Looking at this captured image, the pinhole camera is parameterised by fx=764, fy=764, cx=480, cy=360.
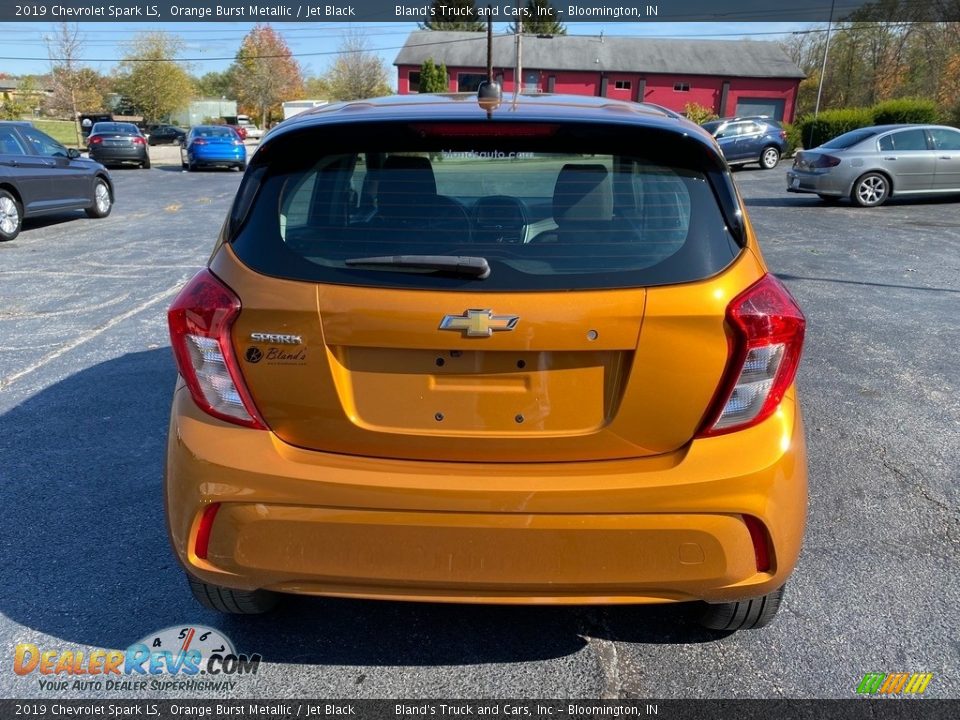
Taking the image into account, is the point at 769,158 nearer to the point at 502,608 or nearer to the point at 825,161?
the point at 825,161

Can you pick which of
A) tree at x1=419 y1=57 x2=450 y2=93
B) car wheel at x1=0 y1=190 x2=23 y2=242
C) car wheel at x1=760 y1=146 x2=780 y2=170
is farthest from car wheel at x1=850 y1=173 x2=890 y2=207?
tree at x1=419 y1=57 x2=450 y2=93

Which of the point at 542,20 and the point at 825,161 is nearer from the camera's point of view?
the point at 825,161

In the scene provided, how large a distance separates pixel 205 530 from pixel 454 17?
3067 inches

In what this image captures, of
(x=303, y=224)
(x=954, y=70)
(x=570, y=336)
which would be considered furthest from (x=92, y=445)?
(x=954, y=70)

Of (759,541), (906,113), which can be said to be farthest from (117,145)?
(906,113)

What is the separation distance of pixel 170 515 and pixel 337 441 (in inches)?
23.4

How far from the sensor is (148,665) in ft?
8.44

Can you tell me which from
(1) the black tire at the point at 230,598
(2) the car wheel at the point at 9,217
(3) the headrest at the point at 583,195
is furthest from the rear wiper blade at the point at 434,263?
(2) the car wheel at the point at 9,217

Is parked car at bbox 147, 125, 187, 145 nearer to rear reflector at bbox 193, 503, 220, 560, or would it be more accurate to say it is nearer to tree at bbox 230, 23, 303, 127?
tree at bbox 230, 23, 303, 127

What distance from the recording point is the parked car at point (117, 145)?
2609 cm

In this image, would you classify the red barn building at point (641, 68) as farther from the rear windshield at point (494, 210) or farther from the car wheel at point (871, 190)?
the rear windshield at point (494, 210)

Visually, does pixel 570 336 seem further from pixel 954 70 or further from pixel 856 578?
pixel 954 70

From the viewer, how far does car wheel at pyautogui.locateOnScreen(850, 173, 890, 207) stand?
51.9 feet

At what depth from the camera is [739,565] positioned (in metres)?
2.21
